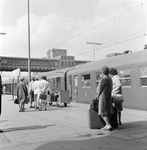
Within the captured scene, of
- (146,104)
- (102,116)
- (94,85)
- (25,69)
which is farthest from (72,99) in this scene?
(25,69)

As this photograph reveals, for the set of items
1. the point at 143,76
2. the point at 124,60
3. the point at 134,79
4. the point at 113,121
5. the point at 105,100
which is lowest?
the point at 113,121

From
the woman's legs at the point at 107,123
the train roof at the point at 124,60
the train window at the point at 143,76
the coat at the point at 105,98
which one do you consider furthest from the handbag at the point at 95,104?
the train roof at the point at 124,60

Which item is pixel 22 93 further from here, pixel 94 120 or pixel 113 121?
pixel 113 121

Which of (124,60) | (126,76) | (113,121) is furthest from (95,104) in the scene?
(124,60)

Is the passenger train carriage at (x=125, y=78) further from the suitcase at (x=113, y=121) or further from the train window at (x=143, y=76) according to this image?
the suitcase at (x=113, y=121)

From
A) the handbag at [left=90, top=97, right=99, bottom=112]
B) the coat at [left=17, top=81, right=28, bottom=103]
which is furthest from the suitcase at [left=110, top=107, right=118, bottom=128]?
the coat at [left=17, top=81, right=28, bottom=103]

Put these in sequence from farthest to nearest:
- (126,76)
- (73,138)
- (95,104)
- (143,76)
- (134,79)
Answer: (126,76), (134,79), (143,76), (95,104), (73,138)

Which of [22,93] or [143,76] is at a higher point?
[143,76]

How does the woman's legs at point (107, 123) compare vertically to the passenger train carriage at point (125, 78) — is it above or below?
below

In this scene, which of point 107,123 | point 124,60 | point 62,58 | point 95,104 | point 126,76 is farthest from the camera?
point 62,58

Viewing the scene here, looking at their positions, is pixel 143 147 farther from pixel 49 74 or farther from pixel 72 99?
pixel 49 74

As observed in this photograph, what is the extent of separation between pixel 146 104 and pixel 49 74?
14.1 metres

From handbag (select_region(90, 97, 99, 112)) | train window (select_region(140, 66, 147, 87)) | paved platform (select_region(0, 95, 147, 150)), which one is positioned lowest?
paved platform (select_region(0, 95, 147, 150))

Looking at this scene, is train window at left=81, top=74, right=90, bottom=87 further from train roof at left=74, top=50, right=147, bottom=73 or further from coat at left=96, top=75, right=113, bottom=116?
coat at left=96, top=75, right=113, bottom=116
